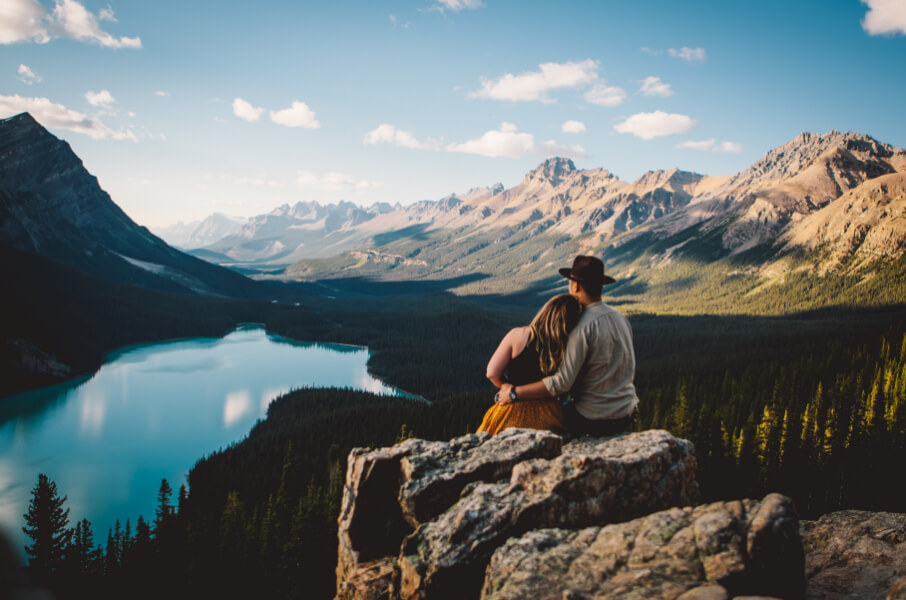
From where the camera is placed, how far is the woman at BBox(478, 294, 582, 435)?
906 cm

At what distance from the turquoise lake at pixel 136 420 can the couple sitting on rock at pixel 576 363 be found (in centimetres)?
6132

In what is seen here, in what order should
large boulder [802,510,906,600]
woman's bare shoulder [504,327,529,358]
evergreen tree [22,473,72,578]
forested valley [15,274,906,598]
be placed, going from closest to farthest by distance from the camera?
large boulder [802,510,906,600] < woman's bare shoulder [504,327,529,358] < forested valley [15,274,906,598] < evergreen tree [22,473,72,578]

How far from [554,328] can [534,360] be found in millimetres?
858

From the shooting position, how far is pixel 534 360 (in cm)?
955

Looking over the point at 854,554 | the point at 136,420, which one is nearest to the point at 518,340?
the point at 854,554

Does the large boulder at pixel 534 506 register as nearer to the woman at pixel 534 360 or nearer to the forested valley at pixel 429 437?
the woman at pixel 534 360

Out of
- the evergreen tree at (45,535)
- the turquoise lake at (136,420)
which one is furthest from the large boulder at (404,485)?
the turquoise lake at (136,420)

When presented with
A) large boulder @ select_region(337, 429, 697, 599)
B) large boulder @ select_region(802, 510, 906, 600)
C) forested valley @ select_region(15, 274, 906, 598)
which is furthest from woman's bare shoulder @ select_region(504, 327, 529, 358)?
forested valley @ select_region(15, 274, 906, 598)

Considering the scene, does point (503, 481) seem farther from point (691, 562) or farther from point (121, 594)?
point (121, 594)

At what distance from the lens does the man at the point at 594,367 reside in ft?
29.1

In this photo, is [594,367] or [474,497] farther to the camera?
[594,367]

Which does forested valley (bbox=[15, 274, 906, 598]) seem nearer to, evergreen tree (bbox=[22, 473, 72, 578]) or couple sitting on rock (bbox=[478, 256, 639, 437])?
evergreen tree (bbox=[22, 473, 72, 578])

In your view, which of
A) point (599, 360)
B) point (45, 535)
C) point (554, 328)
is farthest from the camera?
point (45, 535)

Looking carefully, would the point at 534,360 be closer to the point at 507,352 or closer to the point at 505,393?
the point at 507,352
